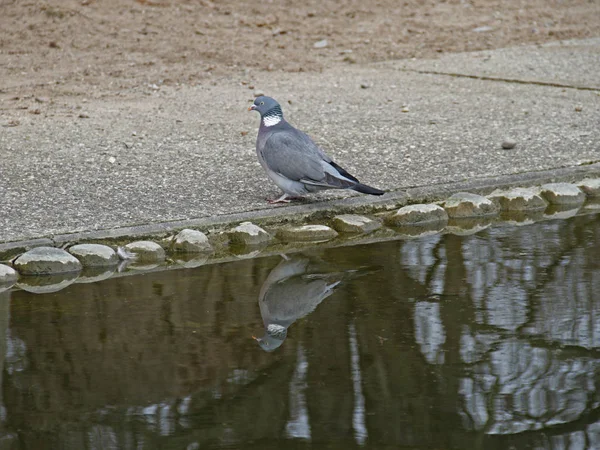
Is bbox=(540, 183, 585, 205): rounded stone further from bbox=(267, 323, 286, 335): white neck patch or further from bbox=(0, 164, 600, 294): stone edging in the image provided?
bbox=(267, 323, 286, 335): white neck patch

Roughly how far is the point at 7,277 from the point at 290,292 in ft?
3.95

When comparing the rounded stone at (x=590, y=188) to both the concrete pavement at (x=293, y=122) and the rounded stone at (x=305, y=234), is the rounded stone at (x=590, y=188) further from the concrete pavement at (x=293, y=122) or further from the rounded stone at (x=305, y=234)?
the rounded stone at (x=305, y=234)

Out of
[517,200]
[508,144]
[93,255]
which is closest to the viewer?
[93,255]

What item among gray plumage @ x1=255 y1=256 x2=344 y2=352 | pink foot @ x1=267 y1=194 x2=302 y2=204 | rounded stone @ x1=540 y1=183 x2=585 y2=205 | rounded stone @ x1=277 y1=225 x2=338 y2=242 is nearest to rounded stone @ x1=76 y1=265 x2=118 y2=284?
gray plumage @ x1=255 y1=256 x2=344 y2=352

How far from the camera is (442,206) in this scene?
536cm

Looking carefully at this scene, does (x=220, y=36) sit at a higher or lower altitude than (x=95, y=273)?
higher

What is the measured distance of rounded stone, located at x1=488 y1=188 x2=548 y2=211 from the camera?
214 inches

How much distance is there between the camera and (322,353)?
146 inches

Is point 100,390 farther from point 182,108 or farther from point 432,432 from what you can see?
point 182,108

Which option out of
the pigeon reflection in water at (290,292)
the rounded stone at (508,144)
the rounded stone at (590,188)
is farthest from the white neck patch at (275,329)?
the rounded stone at (508,144)

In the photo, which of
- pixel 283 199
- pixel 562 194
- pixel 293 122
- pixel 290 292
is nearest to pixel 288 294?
pixel 290 292

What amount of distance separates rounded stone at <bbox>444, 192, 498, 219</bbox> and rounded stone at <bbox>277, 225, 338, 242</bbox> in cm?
70

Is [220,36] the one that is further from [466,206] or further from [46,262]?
[46,262]

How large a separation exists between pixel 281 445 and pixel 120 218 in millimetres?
2178
